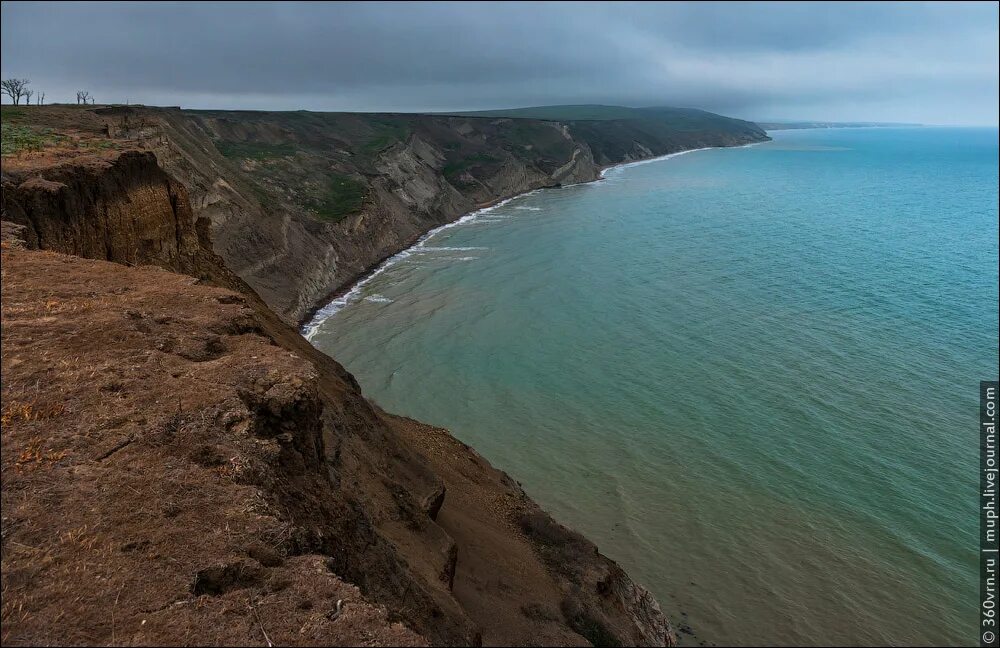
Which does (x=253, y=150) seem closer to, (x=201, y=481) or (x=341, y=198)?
(x=341, y=198)

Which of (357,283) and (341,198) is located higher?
(341,198)

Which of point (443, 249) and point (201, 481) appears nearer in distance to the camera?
point (201, 481)

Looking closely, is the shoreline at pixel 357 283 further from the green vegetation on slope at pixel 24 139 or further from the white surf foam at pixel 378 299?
the green vegetation on slope at pixel 24 139

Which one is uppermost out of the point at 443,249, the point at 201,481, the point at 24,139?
the point at 24,139

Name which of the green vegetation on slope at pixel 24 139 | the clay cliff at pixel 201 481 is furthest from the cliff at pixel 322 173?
the clay cliff at pixel 201 481

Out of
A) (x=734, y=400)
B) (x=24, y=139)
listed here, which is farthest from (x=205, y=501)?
(x=734, y=400)

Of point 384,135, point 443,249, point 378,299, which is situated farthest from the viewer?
point 384,135

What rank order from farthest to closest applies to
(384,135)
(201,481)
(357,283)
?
(384,135) < (357,283) < (201,481)

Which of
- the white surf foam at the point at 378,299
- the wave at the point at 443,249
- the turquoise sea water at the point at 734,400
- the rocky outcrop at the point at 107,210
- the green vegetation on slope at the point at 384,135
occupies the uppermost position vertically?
the green vegetation on slope at the point at 384,135
